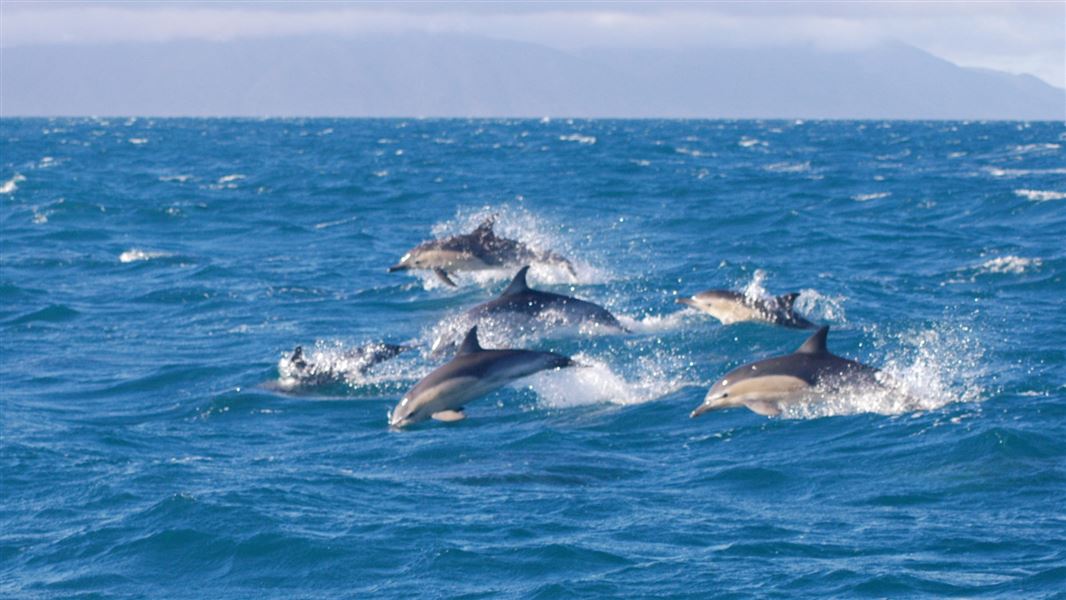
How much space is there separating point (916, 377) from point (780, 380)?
3.66 metres

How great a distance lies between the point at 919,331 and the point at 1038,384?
3.83 metres

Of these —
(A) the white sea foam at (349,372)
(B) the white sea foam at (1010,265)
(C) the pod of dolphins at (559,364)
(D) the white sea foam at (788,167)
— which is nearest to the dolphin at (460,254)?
(C) the pod of dolphins at (559,364)

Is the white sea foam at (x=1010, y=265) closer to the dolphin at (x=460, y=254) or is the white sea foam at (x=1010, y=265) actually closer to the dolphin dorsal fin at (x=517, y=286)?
the dolphin at (x=460, y=254)

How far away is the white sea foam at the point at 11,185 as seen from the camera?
49.9 m

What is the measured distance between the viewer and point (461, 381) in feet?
48.3

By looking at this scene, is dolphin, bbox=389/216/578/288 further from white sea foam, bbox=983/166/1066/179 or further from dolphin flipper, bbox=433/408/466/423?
white sea foam, bbox=983/166/1066/179

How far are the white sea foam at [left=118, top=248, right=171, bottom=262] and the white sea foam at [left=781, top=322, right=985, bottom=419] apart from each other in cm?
1730

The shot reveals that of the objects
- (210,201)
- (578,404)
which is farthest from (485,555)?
(210,201)

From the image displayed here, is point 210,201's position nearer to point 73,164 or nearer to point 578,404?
point 73,164

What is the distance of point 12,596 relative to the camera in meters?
11.3

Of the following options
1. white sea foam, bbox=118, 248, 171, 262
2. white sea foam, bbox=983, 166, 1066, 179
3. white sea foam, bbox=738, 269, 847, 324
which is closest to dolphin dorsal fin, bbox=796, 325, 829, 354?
white sea foam, bbox=738, 269, 847, 324

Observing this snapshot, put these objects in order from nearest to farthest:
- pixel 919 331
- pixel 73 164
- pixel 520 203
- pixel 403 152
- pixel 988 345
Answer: pixel 988 345
pixel 919 331
pixel 520 203
pixel 73 164
pixel 403 152

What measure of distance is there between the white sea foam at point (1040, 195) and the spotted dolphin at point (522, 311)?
2216 cm

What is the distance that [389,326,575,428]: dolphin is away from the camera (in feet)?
48.3
